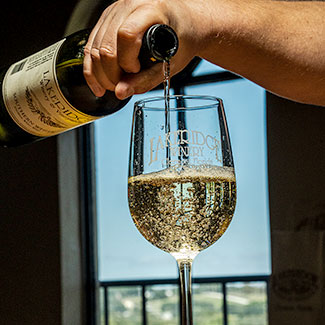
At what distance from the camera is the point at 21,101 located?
78cm

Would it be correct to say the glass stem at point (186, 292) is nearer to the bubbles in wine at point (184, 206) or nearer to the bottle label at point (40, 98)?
the bubbles in wine at point (184, 206)

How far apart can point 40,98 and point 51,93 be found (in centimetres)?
3

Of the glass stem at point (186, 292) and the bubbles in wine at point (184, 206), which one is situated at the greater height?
the bubbles in wine at point (184, 206)

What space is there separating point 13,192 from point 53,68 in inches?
64.3

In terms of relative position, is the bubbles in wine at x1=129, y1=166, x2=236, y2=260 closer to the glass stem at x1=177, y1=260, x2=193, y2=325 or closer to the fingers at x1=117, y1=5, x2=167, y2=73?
the glass stem at x1=177, y1=260, x2=193, y2=325

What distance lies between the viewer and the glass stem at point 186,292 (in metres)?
0.53

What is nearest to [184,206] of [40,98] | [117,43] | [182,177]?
[182,177]

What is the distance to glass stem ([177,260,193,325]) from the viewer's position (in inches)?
20.8

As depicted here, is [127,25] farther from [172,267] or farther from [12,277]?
[172,267]

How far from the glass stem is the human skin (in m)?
A: 0.22

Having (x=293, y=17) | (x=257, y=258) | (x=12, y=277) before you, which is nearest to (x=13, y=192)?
(x=12, y=277)

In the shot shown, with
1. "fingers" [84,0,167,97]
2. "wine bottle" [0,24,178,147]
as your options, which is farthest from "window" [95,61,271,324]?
"fingers" [84,0,167,97]

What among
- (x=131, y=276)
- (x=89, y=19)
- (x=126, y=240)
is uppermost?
(x=89, y=19)

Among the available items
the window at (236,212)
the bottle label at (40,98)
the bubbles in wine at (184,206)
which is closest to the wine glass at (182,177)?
the bubbles in wine at (184,206)
